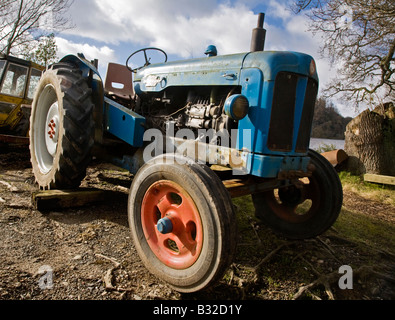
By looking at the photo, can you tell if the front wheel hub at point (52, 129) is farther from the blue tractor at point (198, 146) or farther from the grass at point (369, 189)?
the grass at point (369, 189)

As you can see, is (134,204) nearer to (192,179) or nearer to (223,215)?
(192,179)

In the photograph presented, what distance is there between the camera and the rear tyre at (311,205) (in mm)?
2670

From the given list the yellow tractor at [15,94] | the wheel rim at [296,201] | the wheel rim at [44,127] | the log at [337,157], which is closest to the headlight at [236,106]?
the wheel rim at [296,201]

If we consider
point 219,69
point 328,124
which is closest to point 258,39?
point 219,69

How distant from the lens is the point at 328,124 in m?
25.0

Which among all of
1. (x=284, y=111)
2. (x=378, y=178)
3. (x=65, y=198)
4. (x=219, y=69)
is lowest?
(x=65, y=198)

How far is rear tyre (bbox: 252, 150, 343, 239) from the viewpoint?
8.76ft

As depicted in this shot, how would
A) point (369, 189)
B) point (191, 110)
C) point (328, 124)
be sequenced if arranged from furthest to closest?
point (328, 124) → point (369, 189) → point (191, 110)

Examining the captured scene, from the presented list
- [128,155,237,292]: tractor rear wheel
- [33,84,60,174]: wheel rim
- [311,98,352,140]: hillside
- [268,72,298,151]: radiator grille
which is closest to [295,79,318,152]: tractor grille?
[268,72,298,151]: radiator grille

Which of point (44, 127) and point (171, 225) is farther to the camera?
point (44, 127)

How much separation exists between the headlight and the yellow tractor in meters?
5.44

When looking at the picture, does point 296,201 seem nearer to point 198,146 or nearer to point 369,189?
point 198,146

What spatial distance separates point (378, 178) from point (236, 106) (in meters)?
4.98

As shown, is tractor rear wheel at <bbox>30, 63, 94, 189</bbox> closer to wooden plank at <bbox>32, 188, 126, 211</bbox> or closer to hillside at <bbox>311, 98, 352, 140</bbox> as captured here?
wooden plank at <bbox>32, 188, 126, 211</bbox>
